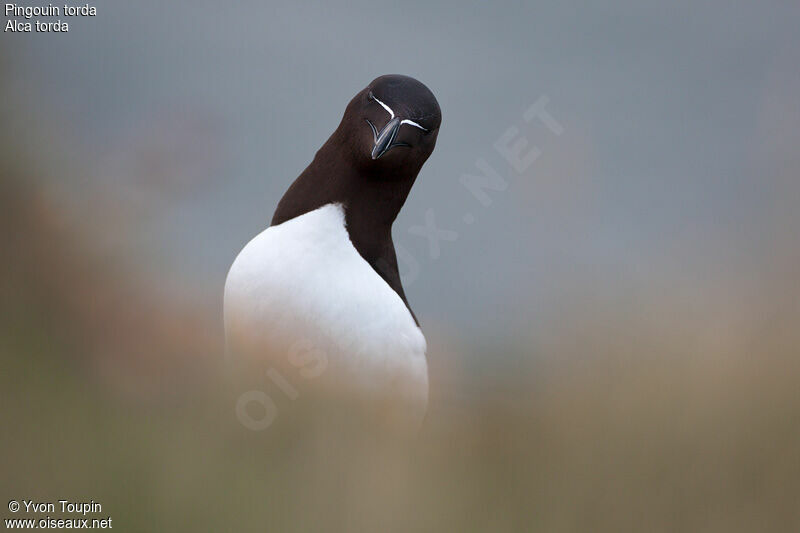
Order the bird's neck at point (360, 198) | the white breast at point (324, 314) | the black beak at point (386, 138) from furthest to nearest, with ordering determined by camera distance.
A: the bird's neck at point (360, 198), the black beak at point (386, 138), the white breast at point (324, 314)

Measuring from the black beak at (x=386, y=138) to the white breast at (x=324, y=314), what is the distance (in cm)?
42

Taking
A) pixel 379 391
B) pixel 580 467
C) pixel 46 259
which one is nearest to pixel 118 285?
pixel 46 259

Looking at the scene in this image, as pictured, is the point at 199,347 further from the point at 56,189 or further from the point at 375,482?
the point at 375,482

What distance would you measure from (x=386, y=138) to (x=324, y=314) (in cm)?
95

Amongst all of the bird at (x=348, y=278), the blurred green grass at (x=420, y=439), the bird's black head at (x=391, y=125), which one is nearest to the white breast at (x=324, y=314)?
the bird at (x=348, y=278)

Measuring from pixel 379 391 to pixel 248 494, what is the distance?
354cm

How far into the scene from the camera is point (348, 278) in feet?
Result: 19.7

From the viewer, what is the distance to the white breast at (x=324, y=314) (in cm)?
586

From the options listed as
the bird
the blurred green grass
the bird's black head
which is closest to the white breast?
the bird

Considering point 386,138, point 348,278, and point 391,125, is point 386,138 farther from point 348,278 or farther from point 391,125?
point 348,278

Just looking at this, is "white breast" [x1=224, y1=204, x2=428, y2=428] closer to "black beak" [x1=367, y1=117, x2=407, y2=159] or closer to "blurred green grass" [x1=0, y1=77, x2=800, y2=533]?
"black beak" [x1=367, y1=117, x2=407, y2=159]

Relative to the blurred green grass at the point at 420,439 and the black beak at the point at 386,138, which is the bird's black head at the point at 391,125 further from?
the blurred green grass at the point at 420,439

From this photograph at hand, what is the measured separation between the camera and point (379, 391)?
5957 millimetres

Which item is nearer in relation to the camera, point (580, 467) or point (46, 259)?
point (580, 467)
